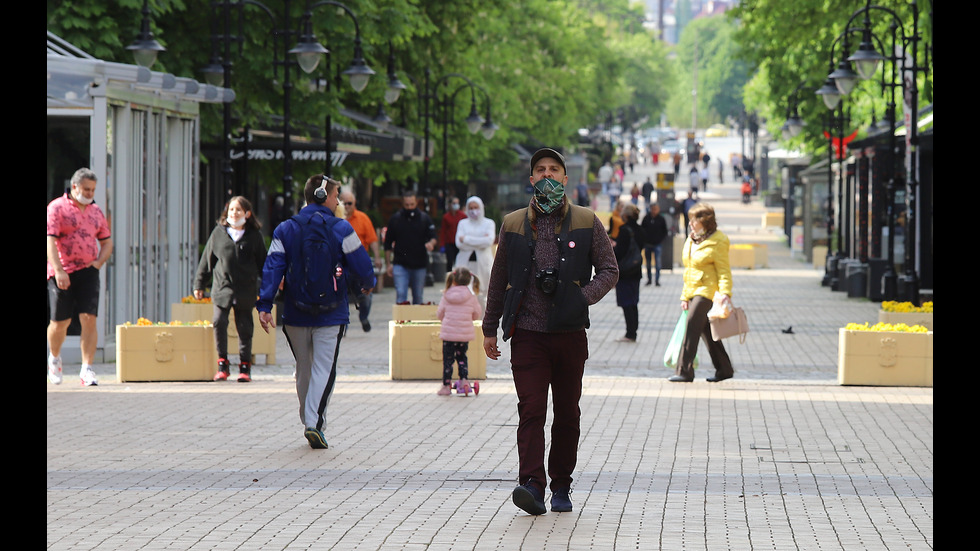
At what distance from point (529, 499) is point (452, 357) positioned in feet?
18.7

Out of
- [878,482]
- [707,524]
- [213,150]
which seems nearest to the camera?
[707,524]

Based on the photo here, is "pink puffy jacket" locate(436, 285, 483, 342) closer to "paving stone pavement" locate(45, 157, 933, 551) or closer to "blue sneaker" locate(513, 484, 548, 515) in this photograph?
"paving stone pavement" locate(45, 157, 933, 551)

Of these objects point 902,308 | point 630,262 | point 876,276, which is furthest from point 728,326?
point 876,276

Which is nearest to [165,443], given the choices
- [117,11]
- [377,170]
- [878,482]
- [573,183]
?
[878,482]

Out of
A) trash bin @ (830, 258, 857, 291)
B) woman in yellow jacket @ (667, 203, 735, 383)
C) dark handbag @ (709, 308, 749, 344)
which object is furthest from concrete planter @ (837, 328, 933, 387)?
trash bin @ (830, 258, 857, 291)

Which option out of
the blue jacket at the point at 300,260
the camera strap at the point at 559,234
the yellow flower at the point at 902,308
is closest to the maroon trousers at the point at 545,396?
the camera strap at the point at 559,234

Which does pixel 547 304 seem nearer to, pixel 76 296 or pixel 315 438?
pixel 315 438

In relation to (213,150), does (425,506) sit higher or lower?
lower

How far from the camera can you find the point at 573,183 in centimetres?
7150

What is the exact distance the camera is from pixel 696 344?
1400cm

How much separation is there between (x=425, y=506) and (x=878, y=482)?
8.29 feet

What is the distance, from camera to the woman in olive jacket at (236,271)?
1338 centimetres
